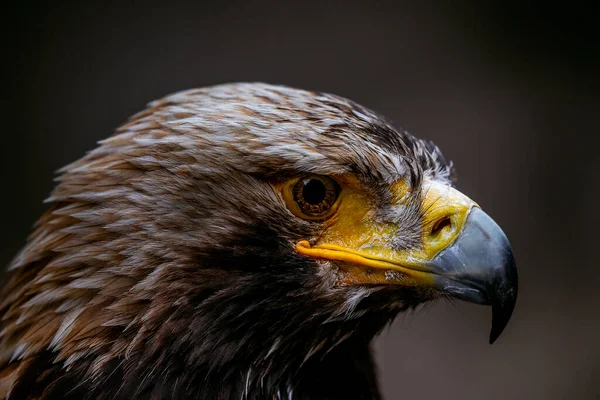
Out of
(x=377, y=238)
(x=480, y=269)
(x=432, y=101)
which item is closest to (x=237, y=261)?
(x=377, y=238)

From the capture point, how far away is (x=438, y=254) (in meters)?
2.17

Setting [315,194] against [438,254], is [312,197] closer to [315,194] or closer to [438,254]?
[315,194]

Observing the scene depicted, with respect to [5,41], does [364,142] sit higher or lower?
higher

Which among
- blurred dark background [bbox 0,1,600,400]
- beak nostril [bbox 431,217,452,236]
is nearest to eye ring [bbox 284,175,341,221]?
beak nostril [bbox 431,217,452,236]

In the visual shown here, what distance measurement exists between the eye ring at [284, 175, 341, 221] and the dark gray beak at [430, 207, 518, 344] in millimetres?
372

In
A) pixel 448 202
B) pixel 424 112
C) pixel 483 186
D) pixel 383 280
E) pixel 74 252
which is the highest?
pixel 448 202

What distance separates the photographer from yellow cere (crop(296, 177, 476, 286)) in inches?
85.8

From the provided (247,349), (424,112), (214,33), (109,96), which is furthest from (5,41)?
(247,349)

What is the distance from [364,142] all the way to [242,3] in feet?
12.6

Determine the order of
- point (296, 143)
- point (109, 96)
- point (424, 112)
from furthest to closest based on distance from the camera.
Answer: point (424, 112)
point (109, 96)
point (296, 143)

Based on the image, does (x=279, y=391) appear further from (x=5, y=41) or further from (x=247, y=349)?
(x=5, y=41)

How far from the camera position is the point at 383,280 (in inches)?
86.0

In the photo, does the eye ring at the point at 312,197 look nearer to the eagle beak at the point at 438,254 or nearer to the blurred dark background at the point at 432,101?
the eagle beak at the point at 438,254

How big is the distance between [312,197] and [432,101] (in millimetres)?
4073
